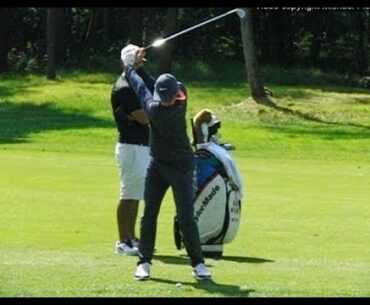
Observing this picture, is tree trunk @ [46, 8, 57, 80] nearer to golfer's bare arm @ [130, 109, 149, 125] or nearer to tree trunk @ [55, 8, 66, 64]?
tree trunk @ [55, 8, 66, 64]

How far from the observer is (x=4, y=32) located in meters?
50.2

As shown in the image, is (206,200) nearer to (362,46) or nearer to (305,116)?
(305,116)

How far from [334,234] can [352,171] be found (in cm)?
783

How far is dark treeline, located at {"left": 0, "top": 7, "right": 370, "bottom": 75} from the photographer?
48562 mm

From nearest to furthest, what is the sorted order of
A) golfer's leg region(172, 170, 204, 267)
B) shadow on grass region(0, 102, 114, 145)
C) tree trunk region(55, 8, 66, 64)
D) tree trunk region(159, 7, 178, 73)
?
golfer's leg region(172, 170, 204, 267)
shadow on grass region(0, 102, 114, 145)
tree trunk region(159, 7, 178, 73)
tree trunk region(55, 8, 66, 64)

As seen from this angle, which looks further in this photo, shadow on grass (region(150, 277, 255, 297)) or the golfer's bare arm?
the golfer's bare arm

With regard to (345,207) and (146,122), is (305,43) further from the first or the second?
(146,122)

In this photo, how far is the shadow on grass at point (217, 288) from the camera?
27.9 ft

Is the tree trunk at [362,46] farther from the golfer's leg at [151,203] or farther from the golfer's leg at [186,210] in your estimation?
the golfer's leg at [186,210]

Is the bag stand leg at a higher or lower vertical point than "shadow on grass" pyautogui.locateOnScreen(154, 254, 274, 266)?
higher

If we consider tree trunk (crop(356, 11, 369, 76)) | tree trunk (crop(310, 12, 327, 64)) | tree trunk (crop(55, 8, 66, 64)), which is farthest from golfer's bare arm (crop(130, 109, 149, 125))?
tree trunk (crop(310, 12, 327, 64))

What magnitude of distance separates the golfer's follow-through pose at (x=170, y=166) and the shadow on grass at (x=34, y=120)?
58.5ft

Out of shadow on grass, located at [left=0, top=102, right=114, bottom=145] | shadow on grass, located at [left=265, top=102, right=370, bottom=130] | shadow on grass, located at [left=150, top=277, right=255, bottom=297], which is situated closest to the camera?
shadow on grass, located at [left=150, top=277, right=255, bottom=297]

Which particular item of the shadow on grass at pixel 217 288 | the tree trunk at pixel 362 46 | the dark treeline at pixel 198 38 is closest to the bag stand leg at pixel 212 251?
the shadow on grass at pixel 217 288
